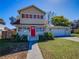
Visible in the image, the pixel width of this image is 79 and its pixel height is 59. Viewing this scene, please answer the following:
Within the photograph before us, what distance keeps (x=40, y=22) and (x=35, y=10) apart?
2453 mm

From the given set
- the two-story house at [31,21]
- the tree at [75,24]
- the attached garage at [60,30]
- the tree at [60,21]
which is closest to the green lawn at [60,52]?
the two-story house at [31,21]

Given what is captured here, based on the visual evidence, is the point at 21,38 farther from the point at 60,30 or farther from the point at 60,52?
the point at 60,30

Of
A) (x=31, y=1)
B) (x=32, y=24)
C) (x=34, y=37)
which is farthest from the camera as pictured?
(x=31, y=1)

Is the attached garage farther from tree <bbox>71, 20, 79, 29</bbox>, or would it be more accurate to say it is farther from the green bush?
tree <bbox>71, 20, 79, 29</bbox>

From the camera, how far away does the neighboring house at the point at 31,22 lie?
3079 centimetres

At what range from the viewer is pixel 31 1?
113 feet

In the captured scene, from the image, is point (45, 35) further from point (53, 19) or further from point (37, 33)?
point (53, 19)

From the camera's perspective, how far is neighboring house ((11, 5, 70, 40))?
30.8 metres

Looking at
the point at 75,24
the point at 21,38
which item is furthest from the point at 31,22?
the point at 75,24

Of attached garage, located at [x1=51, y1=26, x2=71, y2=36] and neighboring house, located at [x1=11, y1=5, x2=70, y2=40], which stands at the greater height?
neighboring house, located at [x1=11, y1=5, x2=70, y2=40]

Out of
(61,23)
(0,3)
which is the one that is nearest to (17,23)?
(0,3)

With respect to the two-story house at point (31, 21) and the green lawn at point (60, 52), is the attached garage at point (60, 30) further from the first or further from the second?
the green lawn at point (60, 52)

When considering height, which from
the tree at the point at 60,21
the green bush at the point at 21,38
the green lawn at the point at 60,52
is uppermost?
the tree at the point at 60,21

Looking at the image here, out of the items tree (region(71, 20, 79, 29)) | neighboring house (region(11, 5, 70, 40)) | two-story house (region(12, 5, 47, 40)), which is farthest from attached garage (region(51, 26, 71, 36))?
tree (region(71, 20, 79, 29))
